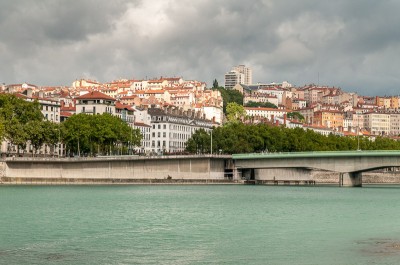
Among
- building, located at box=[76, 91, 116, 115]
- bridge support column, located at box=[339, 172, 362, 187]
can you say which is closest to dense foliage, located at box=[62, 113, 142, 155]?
building, located at box=[76, 91, 116, 115]

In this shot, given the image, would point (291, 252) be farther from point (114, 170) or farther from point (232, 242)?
point (114, 170)

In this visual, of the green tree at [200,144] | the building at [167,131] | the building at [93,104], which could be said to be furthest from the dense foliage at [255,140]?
the building at [167,131]

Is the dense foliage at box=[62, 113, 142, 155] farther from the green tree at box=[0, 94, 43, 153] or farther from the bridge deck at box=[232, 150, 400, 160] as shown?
the bridge deck at box=[232, 150, 400, 160]

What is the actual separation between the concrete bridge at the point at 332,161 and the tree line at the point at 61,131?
705 inches

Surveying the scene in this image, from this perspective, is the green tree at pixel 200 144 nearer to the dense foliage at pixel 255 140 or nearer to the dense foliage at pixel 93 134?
the dense foliage at pixel 255 140

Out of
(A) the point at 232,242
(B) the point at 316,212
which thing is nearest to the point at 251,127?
(B) the point at 316,212

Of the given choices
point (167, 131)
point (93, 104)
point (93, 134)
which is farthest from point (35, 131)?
point (167, 131)

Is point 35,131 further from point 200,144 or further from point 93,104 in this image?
point 200,144

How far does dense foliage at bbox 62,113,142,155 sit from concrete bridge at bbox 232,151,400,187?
675 inches

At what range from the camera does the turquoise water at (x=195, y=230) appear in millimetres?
39156

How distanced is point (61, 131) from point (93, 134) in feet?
15.9

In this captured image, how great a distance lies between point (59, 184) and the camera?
10544 centimetres

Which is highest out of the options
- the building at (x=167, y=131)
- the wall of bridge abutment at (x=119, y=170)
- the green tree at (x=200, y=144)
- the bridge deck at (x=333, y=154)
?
the building at (x=167, y=131)

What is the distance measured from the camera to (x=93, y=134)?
11719 centimetres
